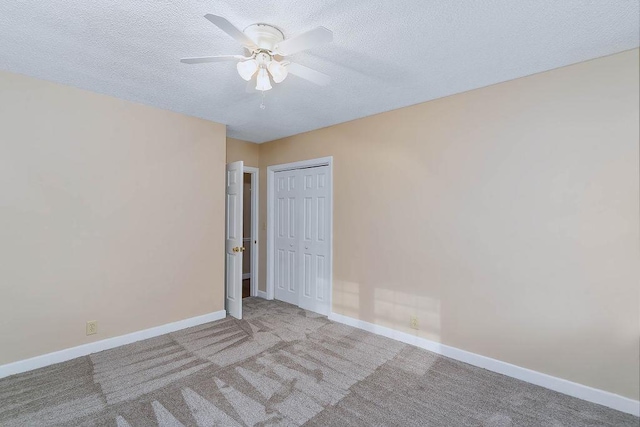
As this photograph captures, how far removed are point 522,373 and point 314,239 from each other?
8.39 ft

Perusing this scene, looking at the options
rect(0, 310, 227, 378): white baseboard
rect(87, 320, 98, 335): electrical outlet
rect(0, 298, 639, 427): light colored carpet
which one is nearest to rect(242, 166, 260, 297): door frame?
rect(0, 310, 227, 378): white baseboard

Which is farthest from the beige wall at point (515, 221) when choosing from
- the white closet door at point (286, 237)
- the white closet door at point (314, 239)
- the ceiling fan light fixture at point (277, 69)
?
the ceiling fan light fixture at point (277, 69)

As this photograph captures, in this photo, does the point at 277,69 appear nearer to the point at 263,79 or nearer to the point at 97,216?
the point at 263,79

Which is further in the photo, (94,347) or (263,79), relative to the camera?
(94,347)

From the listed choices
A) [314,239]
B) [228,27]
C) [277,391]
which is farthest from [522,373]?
[228,27]

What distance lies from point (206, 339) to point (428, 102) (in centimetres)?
333

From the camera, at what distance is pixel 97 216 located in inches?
110

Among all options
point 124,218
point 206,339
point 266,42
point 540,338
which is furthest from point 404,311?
point 124,218

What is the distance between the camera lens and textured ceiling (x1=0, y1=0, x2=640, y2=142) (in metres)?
1.61

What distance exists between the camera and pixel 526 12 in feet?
5.39

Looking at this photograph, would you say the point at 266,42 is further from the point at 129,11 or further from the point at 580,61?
the point at 580,61

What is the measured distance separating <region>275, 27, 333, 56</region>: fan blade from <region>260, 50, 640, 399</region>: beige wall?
1.74 metres

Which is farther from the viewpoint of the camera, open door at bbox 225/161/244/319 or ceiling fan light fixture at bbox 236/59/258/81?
open door at bbox 225/161/244/319

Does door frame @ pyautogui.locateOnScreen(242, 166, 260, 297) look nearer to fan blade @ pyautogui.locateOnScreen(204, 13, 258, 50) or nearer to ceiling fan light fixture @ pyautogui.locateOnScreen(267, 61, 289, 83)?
ceiling fan light fixture @ pyautogui.locateOnScreen(267, 61, 289, 83)
